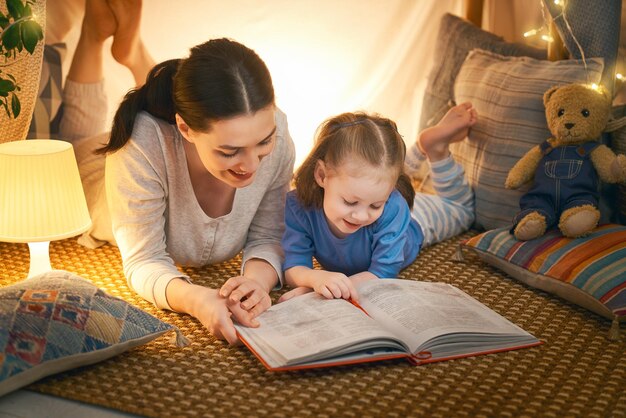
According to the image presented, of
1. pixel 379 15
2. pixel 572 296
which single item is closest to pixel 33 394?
pixel 572 296

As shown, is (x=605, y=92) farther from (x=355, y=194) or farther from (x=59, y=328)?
(x=59, y=328)

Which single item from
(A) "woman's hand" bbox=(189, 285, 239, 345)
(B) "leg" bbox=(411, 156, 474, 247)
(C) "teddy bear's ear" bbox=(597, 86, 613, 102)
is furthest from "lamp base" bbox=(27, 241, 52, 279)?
(C) "teddy bear's ear" bbox=(597, 86, 613, 102)

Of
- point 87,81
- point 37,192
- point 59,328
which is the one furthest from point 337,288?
point 87,81

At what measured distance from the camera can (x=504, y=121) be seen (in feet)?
6.70

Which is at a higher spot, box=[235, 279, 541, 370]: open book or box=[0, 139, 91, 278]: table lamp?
box=[0, 139, 91, 278]: table lamp

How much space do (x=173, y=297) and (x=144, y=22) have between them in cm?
110

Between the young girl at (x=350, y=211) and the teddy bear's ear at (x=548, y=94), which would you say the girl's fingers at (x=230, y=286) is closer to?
the young girl at (x=350, y=211)

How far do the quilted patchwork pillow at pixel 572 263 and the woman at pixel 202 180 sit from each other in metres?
0.53

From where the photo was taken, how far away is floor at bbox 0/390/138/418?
123cm

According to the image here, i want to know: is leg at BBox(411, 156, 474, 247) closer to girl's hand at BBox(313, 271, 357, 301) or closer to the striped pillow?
the striped pillow

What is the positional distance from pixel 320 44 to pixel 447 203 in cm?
74

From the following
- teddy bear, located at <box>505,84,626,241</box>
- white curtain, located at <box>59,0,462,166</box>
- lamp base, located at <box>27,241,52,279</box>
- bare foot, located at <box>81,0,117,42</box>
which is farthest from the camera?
white curtain, located at <box>59,0,462,166</box>

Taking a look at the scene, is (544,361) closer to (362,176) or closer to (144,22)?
(362,176)

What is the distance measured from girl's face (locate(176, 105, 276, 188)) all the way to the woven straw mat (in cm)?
32
